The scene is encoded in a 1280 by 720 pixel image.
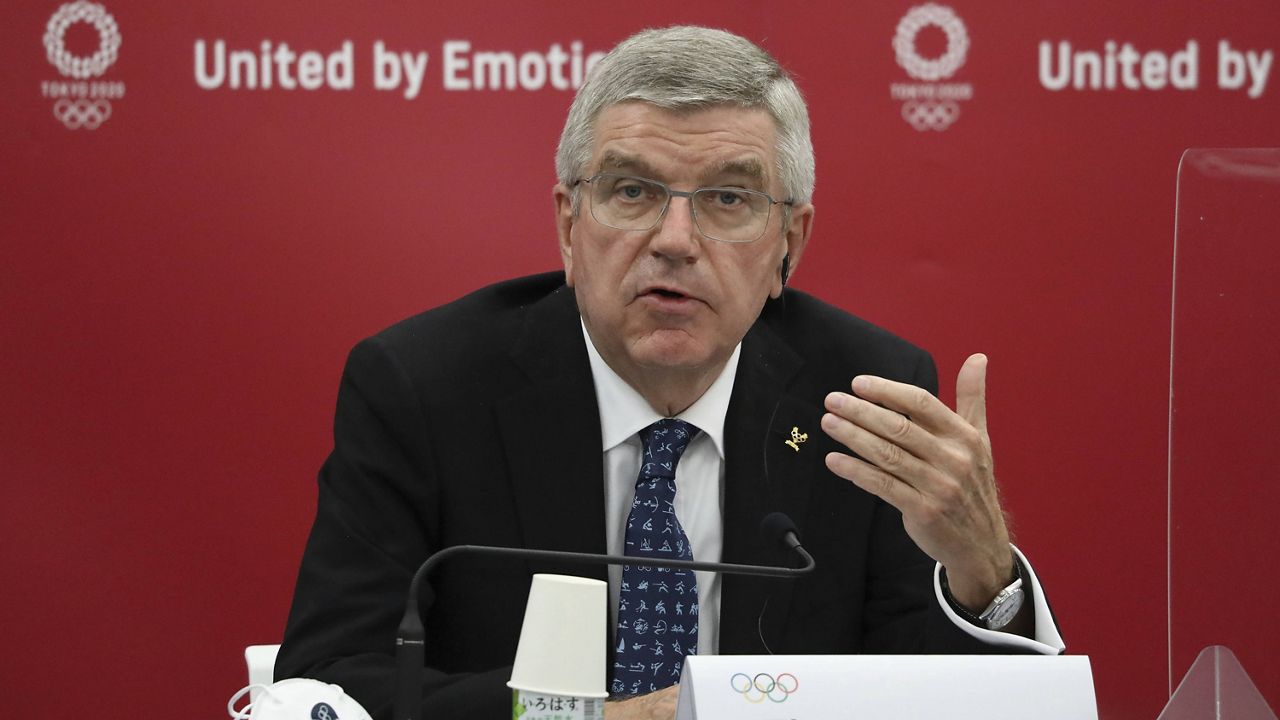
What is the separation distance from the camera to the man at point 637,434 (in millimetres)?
1931

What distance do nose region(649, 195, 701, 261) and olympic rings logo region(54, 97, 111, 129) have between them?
1.68 m

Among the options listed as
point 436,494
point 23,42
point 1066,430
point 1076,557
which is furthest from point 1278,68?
point 23,42

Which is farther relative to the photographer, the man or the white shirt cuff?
the man

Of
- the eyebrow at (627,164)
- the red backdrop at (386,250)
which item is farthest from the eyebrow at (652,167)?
the red backdrop at (386,250)

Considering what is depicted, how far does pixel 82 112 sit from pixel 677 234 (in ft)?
5.76

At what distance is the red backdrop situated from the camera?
306 cm

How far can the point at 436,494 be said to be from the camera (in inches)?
79.6

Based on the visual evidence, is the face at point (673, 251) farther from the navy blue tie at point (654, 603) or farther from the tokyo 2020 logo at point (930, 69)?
the tokyo 2020 logo at point (930, 69)

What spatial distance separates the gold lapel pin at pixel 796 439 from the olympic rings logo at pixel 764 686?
0.91m

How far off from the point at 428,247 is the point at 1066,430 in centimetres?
155

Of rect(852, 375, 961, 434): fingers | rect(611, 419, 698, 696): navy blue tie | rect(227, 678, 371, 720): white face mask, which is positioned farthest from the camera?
rect(611, 419, 698, 696): navy blue tie

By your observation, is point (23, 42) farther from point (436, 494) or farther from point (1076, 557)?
point (1076, 557)

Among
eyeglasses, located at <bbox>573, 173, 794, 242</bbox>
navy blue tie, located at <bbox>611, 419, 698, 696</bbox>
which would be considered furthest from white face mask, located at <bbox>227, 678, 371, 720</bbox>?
eyeglasses, located at <bbox>573, 173, 794, 242</bbox>

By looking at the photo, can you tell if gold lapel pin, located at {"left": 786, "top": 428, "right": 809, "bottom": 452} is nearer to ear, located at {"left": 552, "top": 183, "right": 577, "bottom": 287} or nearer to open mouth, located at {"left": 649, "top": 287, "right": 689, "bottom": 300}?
open mouth, located at {"left": 649, "top": 287, "right": 689, "bottom": 300}
